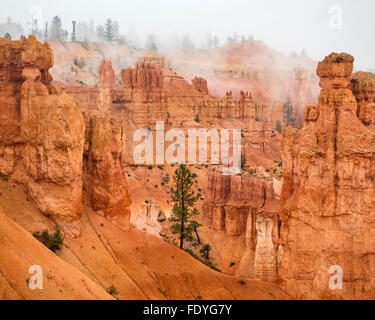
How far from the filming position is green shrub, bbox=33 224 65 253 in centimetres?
3010

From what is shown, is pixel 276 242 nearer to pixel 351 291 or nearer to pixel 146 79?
pixel 351 291

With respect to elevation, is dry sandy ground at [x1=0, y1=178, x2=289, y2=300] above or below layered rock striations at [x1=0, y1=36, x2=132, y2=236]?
below

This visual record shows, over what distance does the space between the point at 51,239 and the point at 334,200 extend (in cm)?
1945

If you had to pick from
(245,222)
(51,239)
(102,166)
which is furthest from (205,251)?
(51,239)

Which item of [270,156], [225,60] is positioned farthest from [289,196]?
[225,60]

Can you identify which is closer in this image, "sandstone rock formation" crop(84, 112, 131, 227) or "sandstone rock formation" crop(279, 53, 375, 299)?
"sandstone rock formation" crop(279, 53, 375, 299)

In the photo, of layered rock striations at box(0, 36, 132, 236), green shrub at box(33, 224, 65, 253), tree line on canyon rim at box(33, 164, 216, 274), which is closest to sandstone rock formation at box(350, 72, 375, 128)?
tree line on canyon rim at box(33, 164, 216, 274)

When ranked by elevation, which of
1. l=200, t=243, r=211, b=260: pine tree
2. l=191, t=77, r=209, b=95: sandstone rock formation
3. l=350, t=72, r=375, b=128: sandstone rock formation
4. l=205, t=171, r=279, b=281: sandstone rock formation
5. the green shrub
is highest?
l=191, t=77, r=209, b=95: sandstone rock formation

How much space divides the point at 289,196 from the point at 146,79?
49.7 metres

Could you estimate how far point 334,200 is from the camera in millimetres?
35406

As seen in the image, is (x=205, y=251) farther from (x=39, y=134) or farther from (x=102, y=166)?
(x=39, y=134)

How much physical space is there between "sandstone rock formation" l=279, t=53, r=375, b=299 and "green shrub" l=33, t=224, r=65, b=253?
1671 cm

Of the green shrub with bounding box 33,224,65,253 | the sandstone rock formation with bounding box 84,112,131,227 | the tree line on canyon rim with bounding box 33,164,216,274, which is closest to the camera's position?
the green shrub with bounding box 33,224,65,253

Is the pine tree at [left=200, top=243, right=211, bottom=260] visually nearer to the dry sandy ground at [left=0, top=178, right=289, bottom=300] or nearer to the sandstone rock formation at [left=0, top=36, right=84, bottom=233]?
the dry sandy ground at [left=0, top=178, right=289, bottom=300]
